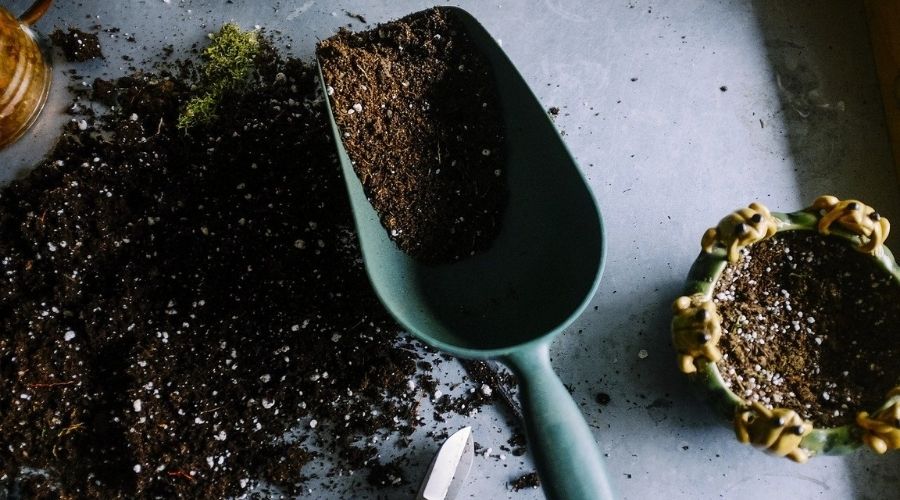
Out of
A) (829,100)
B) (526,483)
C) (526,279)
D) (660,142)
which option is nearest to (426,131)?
(526,279)

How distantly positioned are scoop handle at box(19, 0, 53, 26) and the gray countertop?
8 cm

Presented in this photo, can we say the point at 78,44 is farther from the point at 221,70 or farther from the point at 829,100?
the point at 829,100

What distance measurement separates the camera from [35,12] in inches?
37.5

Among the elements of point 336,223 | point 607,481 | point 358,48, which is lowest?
point 607,481

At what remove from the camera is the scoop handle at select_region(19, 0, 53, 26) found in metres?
0.95

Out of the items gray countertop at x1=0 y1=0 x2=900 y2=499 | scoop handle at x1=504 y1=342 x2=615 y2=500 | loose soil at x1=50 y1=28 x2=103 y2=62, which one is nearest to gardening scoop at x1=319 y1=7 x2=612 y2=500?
scoop handle at x1=504 y1=342 x2=615 y2=500

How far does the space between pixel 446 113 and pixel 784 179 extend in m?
0.54

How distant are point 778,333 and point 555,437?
1.17 feet

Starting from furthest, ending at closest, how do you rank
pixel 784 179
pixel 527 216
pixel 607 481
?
1. pixel 784 179
2. pixel 527 216
3. pixel 607 481

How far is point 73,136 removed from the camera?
3.31 ft

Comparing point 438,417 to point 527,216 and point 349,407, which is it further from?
point 527,216

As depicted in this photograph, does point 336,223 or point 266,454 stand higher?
point 336,223

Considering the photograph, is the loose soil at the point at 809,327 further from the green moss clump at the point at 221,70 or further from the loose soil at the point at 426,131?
the green moss clump at the point at 221,70

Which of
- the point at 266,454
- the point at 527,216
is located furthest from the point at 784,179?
the point at 266,454
